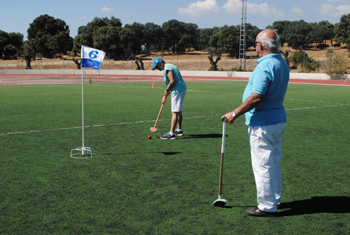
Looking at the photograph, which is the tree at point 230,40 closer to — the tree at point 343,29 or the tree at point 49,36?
the tree at point 343,29

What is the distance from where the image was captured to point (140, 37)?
120 metres

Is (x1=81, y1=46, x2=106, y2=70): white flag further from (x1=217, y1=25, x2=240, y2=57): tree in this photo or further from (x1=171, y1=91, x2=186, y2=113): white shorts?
(x1=217, y1=25, x2=240, y2=57): tree

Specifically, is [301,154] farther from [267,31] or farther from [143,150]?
[267,31]

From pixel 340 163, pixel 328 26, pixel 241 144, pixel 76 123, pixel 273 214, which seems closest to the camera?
pixel 273 214

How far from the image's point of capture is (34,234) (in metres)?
3.96

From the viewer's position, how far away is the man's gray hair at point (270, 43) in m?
4.15

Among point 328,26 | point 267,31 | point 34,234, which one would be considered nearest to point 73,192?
point 34,234

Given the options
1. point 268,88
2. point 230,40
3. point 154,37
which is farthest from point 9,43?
point 268,88

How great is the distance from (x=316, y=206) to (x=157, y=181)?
2205mm

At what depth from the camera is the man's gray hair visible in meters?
4.15

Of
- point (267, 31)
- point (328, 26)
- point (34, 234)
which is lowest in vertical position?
point (34, 234)

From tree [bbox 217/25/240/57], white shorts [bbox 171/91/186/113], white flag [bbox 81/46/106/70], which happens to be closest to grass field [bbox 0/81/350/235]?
white shorts [bbox 171/91/186/113]

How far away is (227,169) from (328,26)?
12032 centimetres

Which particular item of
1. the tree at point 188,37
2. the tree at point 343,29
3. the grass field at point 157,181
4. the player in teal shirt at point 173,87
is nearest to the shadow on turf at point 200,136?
the grass field at point 157,181
